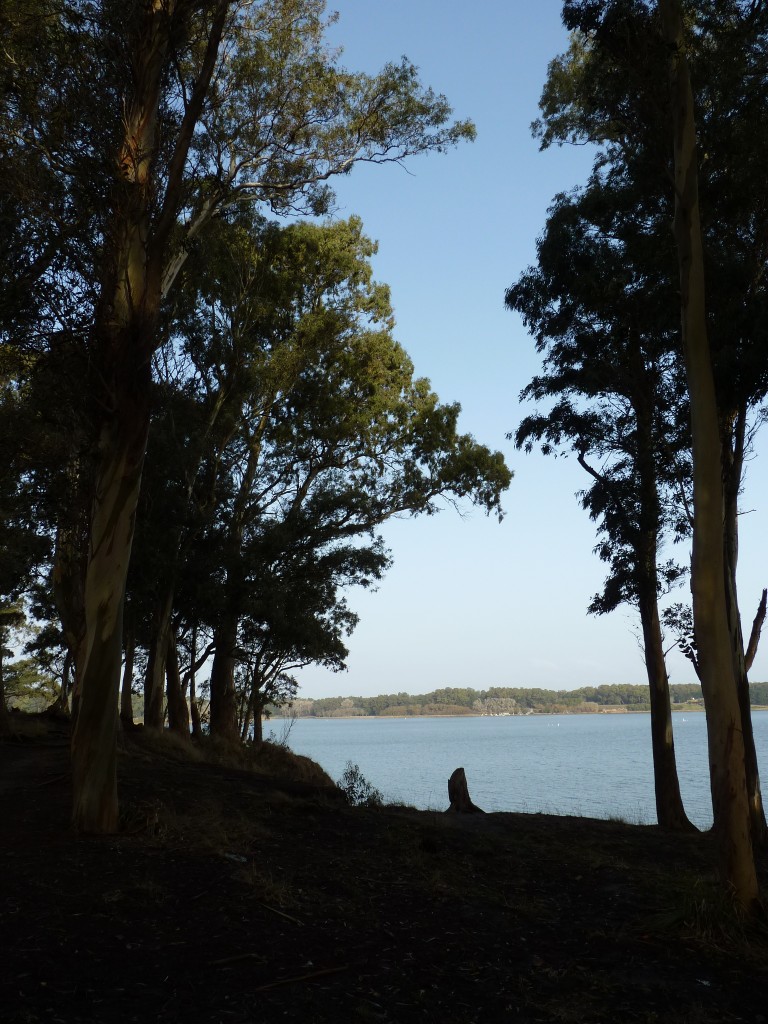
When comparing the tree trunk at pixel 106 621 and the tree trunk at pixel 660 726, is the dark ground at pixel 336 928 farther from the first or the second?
the tree trunk at pixel 660 726

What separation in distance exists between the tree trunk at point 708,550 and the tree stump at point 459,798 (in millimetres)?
7121

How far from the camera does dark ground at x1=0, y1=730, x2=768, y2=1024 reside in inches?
176

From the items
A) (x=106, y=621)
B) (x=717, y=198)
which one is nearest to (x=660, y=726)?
(x=717, y=198)

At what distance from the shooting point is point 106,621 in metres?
7.84

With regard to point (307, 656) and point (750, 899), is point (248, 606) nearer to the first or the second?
point (307, 656)

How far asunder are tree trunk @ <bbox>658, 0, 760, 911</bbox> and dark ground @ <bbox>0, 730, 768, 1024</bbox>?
473 millimetres

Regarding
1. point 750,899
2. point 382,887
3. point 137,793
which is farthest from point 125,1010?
point 137,793

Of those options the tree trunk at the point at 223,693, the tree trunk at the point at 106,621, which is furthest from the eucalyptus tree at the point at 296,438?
the tree trunk at the point at 106,621

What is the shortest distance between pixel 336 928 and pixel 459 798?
8402mm

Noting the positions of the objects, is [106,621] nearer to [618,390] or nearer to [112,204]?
[112,204]

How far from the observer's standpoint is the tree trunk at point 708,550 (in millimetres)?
6586

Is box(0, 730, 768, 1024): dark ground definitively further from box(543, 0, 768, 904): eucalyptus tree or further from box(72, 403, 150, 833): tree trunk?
box(543, 0, 768, 904): eucalyptus tree

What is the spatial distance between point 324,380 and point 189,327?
3.47 meters

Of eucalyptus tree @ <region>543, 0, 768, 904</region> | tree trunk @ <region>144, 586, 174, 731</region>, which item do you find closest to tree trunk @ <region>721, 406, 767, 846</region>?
eucalyptus tree @ <region>543, 0, 768, 904</region>
